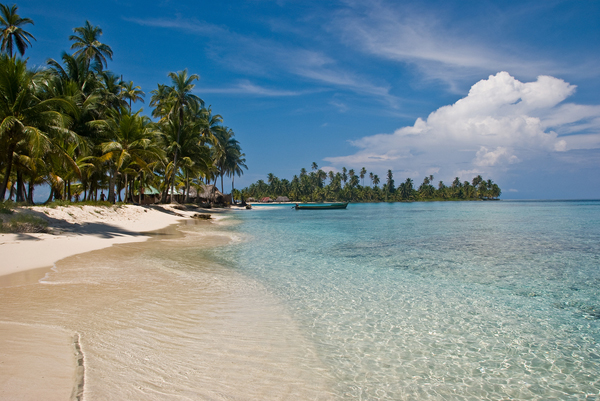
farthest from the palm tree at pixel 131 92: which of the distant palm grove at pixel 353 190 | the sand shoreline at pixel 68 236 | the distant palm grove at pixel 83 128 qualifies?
the distant palm grove at pixel 353 190

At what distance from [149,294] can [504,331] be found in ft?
18.5

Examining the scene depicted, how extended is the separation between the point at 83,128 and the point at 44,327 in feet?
69.7

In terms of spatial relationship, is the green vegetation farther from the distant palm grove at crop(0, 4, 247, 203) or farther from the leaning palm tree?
the leaning palm tree

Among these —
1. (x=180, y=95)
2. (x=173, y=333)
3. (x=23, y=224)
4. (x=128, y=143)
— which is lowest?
(x=173, y=333)

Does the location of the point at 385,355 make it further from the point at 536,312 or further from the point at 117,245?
the point at 117,245

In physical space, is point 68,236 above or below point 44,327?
above

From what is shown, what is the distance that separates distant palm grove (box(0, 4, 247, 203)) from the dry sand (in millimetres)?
3010

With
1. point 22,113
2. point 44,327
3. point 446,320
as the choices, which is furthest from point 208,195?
point 446,320

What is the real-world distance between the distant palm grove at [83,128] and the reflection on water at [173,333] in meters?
9.47

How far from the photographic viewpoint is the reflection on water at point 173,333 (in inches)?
113

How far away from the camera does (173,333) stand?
402 cm

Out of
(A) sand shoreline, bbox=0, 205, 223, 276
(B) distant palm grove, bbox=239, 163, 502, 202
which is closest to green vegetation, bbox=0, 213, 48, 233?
(A) sand shoreline, bbox=0, 205, 223, 276

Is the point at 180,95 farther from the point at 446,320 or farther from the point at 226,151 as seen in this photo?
the point at 446,320

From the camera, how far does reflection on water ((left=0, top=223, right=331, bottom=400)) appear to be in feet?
9.39
